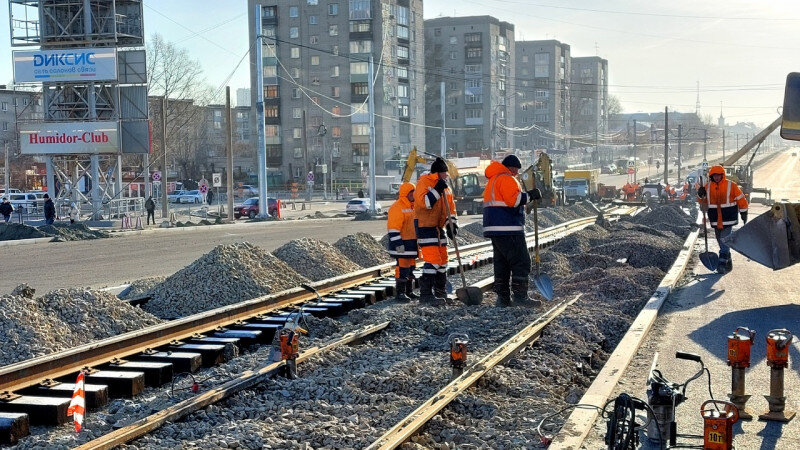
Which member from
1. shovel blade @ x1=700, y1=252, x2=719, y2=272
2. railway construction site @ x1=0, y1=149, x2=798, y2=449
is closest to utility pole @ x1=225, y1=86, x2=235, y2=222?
railway construction site @ x1=0, y1=149, x2=798, y2=449

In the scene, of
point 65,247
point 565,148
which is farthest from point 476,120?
point 65,247

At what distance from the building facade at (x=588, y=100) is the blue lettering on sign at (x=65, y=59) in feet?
428

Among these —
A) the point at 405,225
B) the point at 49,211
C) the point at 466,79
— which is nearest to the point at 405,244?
the point at 405,225

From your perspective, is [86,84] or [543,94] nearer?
[86,84]

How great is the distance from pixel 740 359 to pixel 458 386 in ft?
7.00

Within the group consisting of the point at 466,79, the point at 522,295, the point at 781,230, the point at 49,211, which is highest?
the point at 466,79

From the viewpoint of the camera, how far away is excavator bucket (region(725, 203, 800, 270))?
1370cm

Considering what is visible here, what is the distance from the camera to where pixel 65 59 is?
45281mm

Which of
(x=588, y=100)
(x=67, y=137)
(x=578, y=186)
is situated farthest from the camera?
(x=588, y=100)

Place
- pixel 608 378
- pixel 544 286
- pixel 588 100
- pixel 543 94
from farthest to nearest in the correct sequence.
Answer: pixel 588 100
pixel 543 94
pixel 544 286
pixel 608 378

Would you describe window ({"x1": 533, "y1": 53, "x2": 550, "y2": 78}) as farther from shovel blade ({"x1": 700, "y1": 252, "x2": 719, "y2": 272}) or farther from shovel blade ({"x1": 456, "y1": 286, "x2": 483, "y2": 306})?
shovel blade ({"x1": 456, "y1": 286, "x2": 483, "y2": 306})

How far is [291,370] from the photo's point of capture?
8.30m

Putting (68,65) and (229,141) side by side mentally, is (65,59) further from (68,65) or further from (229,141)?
(229,141)

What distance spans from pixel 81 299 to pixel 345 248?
8.84 m
